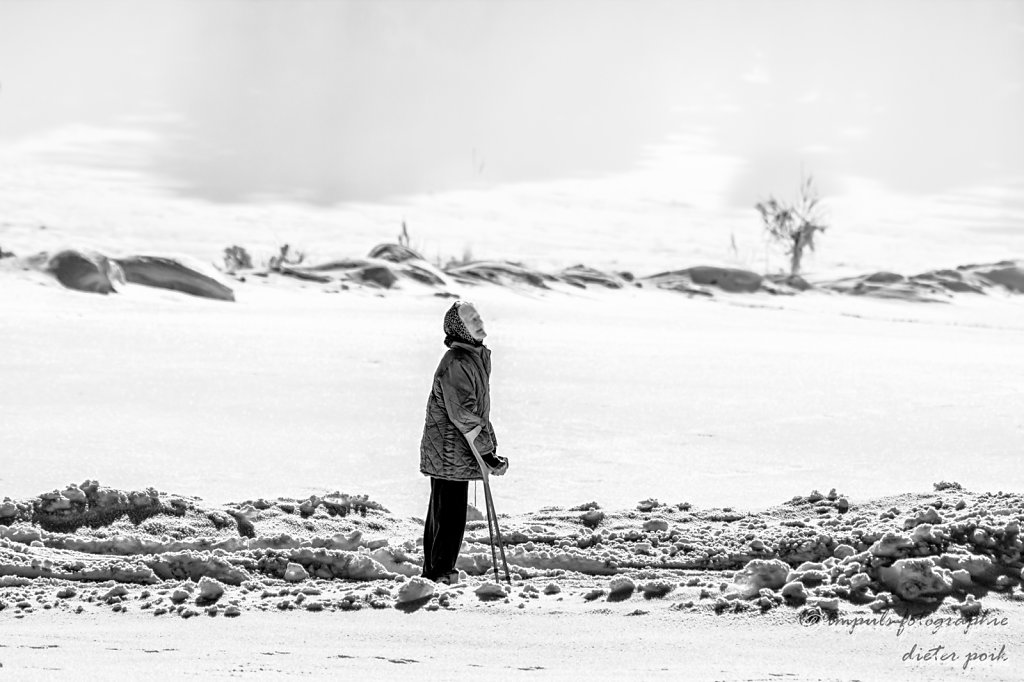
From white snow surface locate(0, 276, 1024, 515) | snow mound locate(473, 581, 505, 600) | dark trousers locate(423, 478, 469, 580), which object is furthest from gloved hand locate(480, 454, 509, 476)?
white snow surface locate(0, 276, 1024, 515)

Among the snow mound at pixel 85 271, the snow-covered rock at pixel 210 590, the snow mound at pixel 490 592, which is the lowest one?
the snow-covered rock at pixel 210 590

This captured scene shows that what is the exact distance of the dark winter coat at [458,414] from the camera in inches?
198

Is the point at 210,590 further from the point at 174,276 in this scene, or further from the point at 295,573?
the point at 174,276

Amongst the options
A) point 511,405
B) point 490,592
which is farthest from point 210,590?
→ point 511,405

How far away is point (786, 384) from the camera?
13.2 metres

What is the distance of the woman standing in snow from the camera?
503 centimetres

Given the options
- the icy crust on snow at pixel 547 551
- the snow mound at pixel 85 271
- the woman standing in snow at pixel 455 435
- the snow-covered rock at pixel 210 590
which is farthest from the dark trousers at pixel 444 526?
the snow mound at pixel 85 271

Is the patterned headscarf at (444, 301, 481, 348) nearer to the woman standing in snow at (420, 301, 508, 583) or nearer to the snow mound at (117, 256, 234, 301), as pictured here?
the woman standing in snow at (420, 301, 508, 583)

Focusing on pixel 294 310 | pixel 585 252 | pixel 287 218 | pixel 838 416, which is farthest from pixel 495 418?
pixel 287 218

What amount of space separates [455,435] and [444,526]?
14.1 inches

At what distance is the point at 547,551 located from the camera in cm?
570

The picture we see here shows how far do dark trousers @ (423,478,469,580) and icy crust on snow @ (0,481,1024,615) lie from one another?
5.1 inches

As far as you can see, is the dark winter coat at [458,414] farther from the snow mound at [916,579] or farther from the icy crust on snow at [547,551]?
the snow mound at [916,579]

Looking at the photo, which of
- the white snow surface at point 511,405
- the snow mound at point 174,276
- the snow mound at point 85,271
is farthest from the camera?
the snow mound at point 174,276
